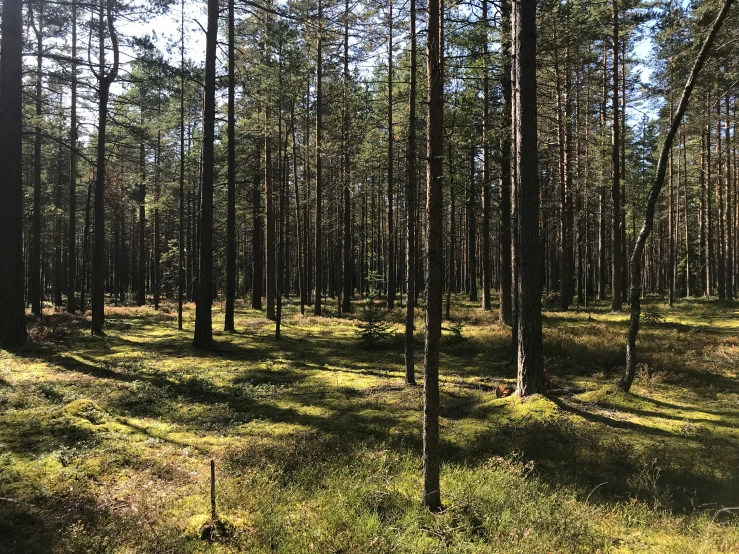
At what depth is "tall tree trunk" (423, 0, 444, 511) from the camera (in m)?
4.89

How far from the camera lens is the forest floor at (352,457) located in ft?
14.5

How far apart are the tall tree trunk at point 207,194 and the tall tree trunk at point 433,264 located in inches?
411

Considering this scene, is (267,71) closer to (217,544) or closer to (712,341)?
(217,544)

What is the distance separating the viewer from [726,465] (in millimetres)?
6082

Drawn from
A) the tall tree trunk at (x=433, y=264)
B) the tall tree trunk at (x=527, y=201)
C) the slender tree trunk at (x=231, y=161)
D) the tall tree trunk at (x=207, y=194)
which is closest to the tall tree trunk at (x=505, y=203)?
the tall tree trunk at (x=527, y=201)

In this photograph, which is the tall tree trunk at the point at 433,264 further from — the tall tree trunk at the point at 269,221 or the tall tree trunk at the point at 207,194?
the tall tree trunk at the point at 269,221

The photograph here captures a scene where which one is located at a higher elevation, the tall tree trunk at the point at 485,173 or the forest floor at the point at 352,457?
the tall tree trunk at the point at 485,173

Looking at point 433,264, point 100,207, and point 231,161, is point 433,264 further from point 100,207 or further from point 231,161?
point 100,207

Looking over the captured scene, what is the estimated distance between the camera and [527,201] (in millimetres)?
8461

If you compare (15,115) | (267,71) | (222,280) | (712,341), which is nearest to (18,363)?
(15,115)

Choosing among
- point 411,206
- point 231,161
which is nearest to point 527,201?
point 411,206

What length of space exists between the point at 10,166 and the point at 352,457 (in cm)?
1297

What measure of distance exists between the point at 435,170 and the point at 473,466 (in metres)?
4.50

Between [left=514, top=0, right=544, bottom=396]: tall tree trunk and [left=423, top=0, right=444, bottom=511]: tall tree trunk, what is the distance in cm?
401
